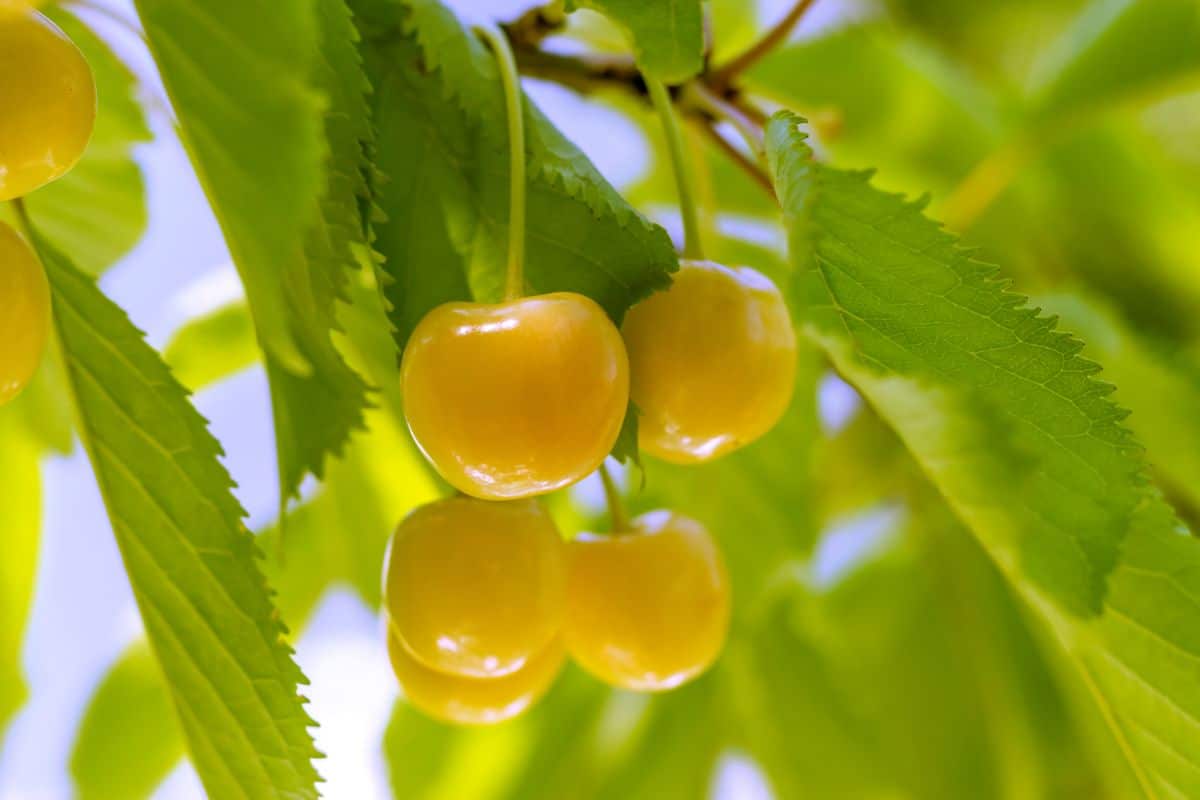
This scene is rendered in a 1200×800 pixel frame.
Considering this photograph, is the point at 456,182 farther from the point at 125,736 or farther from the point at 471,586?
the point at 125,736

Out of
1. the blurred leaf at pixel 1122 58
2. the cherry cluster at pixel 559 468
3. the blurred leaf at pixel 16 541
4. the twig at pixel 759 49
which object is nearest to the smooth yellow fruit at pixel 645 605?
the cherry cluster at pixel 559 468

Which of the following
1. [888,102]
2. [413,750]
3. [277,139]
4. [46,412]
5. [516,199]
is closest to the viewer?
[277,139]

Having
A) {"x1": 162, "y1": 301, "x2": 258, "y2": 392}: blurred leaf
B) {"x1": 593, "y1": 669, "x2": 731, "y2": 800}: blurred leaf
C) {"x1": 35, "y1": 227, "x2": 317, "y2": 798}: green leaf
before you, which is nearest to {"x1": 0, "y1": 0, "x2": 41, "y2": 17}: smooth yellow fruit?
{"x1": 35, "y1": 227, "x2": 317, "y2": 798}: green leaf

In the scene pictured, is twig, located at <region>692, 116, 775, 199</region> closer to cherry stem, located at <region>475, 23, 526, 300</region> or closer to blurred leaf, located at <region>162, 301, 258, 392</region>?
cherry stem, located at <region>475, 23, 526, 300</region>

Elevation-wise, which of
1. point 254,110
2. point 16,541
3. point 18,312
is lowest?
point 16,541

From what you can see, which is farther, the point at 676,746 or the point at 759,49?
the point at 676,746

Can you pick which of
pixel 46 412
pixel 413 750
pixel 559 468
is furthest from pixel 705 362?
pixel 413 750

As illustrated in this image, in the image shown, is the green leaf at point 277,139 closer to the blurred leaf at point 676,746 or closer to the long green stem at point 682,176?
the long green stem at point 682,176
